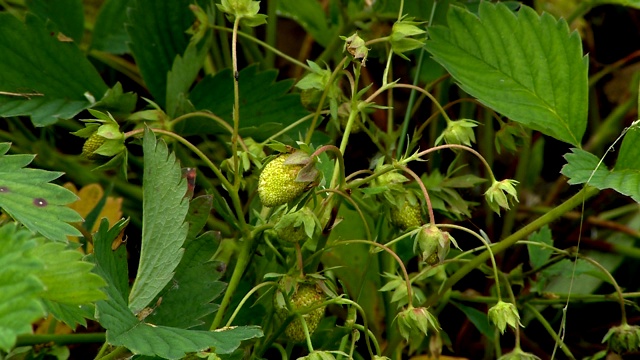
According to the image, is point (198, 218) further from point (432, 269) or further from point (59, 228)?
point (432, 269)

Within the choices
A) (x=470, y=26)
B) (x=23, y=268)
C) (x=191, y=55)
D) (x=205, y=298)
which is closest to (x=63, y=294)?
(x=23, y=268)

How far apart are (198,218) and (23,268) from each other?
328mm

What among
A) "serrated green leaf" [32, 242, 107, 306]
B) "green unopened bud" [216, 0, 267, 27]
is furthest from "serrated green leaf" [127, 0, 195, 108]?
"serrated green leaf" [32, 242, 107, 306]

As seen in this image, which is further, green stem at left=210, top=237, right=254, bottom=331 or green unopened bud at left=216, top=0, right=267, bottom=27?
green unopened bud at left=216, top=0, right=267, bottom=27

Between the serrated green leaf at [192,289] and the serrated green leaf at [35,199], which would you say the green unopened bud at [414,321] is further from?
the serrated green leaf at [35,199]

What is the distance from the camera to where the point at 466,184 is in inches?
41.8

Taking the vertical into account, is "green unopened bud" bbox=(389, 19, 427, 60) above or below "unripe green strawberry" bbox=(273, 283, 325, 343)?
above

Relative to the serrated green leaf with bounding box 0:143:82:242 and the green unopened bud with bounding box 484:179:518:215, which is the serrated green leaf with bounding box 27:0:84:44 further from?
the green unopened bud with bounding box 484:179:518:215

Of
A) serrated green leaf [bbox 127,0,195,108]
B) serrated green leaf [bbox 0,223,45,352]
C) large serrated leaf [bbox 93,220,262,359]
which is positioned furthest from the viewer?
serrated green leaf [bbox 127,0,195,108]

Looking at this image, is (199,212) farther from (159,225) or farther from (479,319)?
(479,319)

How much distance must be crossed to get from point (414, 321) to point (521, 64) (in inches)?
16.4

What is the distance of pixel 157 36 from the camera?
125 centimetres

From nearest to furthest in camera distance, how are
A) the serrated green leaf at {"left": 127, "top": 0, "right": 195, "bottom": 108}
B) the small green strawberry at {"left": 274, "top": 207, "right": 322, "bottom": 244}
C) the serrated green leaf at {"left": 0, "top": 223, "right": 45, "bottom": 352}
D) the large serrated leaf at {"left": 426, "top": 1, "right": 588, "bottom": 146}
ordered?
the serrated green leaf at {"left": 0, "top": 223, "right": 45, "bottom": 352} → the small green strawberry at {"left": 274, "top": 207, "right": 322, "bottom": 244} → the large serrated leaf at {"left": 426, "top": 1, "right": 588, "bottom": 146} → the serrated green leaf at {"left": 127, "top": 0, "right": 195, "bottom": 108}

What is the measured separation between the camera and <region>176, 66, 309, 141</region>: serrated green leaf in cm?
120
